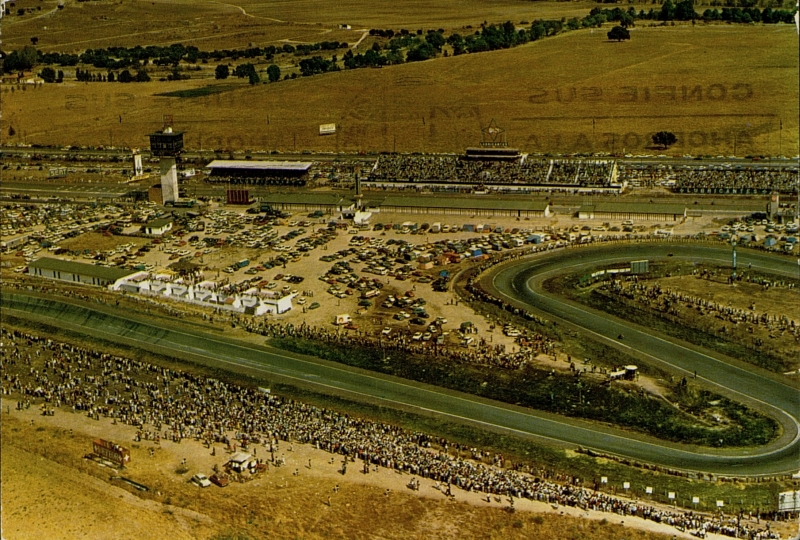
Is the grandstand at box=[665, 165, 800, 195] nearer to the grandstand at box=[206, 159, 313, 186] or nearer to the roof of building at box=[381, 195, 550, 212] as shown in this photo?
the roof of building at box=[381, 195, 550, 212]

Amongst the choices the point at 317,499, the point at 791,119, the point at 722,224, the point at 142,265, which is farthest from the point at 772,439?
the point at 791,119

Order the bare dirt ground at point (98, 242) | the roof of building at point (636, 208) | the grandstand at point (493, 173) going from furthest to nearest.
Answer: the grandstand at point (493, 173) → the roof of building at point (636, 208) → the bare dirt ground at point (98, 242)

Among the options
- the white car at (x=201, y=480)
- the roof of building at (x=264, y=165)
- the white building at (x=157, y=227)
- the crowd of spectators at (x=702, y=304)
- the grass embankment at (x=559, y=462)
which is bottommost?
the grass embankment at (x=559, y=462)

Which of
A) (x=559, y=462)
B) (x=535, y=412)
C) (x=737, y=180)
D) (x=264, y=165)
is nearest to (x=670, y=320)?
(x=535, y=412)

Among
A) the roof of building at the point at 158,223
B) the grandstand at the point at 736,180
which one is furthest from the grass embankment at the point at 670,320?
the roof of building at the point at 158,223

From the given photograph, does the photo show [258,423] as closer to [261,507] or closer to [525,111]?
→ [261,507]

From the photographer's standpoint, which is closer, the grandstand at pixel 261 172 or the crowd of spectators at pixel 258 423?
the crowd of spectators at pixel 258 423

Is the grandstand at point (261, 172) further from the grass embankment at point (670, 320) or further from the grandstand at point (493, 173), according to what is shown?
the grass embankment at point (670, 320)

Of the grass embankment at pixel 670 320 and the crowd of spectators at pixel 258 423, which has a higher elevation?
the grass embankment at pixel 670 320

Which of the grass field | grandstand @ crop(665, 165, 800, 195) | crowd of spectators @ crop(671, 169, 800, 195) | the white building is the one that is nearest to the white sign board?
grandstand @ crop(665, 165, 800, 195)
